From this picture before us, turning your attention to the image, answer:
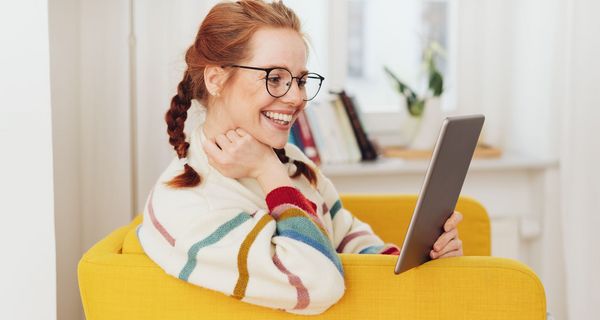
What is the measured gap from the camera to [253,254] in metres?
1.28

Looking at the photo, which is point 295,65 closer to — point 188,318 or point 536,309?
point 188,318

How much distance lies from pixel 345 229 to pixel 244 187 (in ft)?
1.33

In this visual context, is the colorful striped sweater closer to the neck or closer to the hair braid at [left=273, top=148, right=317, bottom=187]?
the neck

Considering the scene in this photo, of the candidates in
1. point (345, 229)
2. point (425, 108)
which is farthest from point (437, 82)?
point (345, 229)

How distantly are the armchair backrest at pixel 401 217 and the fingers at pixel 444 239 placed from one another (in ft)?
1.57

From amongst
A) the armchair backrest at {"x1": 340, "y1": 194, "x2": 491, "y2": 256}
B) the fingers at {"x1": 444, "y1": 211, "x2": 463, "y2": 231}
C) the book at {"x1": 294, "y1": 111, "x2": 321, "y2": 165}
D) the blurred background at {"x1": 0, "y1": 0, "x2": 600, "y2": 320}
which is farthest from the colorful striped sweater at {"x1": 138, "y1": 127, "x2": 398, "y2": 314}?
the book at {"x1": 294, "y1": 111, "x2": 321, "y2": 165}

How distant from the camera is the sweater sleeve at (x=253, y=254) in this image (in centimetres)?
128

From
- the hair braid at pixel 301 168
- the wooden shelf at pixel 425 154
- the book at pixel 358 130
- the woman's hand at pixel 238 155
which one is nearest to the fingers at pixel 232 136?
the woman's hand at pixel 238 155

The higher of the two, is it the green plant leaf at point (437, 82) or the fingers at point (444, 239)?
the green plant leaf at point (437, 82)

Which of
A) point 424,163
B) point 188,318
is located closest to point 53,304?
point 188,318

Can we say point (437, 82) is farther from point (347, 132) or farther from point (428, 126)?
point (347, 132)

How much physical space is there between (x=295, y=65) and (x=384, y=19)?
1422 millimetres

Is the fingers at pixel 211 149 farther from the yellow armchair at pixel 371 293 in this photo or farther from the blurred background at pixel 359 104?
the blurred background at pixel 359 104

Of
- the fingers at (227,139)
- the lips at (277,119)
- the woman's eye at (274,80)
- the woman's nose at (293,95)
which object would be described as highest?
the woman's eye at (274,80)
